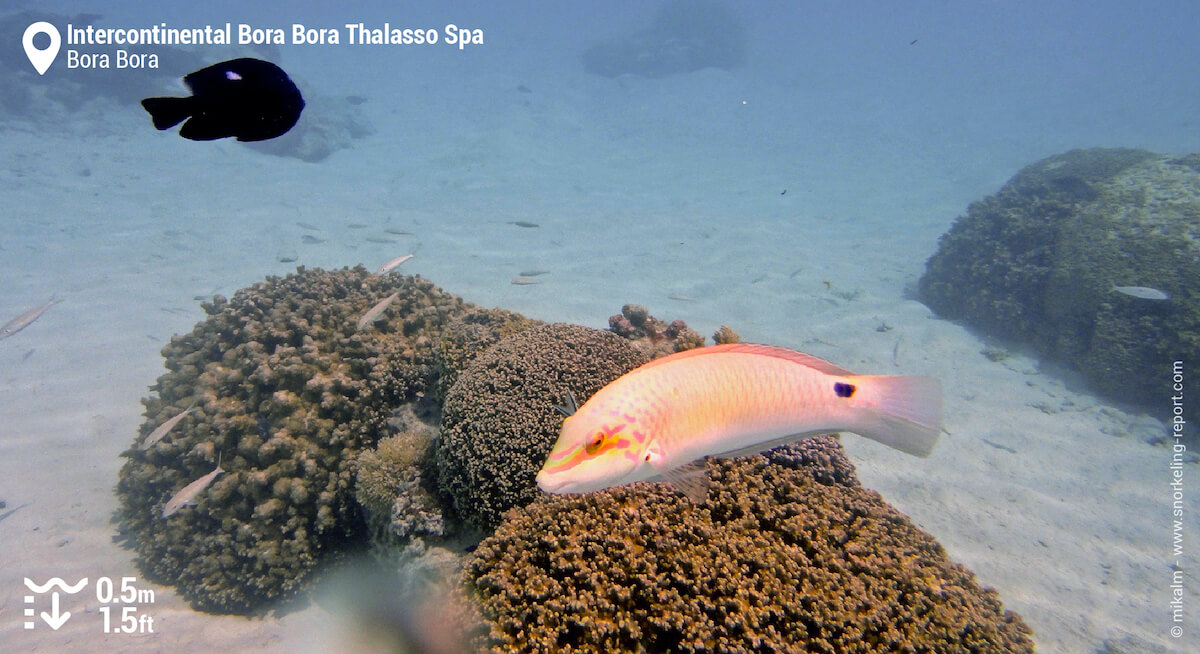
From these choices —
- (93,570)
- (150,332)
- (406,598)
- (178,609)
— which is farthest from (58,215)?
(406,598)

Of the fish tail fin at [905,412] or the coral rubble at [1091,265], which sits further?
the coral rubble at [1091,265]

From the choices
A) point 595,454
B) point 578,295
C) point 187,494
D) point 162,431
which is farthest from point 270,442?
point 578,295

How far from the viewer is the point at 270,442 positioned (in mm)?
4980

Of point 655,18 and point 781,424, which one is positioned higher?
point 655,18

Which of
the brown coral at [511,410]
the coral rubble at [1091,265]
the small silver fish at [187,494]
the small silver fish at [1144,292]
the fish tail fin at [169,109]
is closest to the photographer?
the fish tail fin at [169,109]

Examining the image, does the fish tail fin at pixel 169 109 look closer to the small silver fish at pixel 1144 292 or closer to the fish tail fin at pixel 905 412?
the fish tail fin at pixel 905 412

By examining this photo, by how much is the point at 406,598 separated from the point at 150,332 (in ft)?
35.8

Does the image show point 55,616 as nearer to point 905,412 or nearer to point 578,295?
point 905,412

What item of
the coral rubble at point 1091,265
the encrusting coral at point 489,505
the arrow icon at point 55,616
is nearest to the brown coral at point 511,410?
the encrusting coral at point 489,505

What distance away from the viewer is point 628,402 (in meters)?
1.44

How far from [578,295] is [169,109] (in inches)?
466

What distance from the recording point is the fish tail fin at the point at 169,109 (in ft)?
5.74

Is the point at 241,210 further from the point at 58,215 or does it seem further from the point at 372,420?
the point at 372,420

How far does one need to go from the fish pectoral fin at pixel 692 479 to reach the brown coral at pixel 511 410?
218cm
